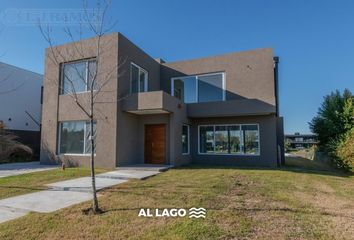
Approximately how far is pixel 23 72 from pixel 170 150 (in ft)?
49.6

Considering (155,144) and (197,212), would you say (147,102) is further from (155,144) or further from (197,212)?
(197,212)

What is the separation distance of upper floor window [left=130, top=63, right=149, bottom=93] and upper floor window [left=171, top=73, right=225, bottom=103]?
242 cm

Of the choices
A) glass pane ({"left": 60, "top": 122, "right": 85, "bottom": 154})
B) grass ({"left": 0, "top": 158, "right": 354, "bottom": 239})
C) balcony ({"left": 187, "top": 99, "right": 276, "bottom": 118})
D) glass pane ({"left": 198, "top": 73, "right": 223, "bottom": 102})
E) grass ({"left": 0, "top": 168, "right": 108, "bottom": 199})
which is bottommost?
grass ({"left": 0, "top": 158, "right": 354, "bottom": 239})

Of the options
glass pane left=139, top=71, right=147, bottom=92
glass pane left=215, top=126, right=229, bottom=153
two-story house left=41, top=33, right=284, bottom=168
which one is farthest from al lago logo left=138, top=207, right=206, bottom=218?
glass pane left=215, top=126, right=229, bottom=153

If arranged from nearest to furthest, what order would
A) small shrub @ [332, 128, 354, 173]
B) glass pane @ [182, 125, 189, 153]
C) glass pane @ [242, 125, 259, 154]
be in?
small shrub @ [332, 128, 354, 173] < glass pane @ [242, 125, 259, 154] < glass pane @ [182, 125, 189, 153]

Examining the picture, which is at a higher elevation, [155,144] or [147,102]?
[147,102]

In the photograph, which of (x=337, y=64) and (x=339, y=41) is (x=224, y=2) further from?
(x=337, y=64)

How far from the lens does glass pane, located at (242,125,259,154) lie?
1541cm

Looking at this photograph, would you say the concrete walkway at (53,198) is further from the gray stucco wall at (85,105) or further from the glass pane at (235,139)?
the glass pane at (235,139)

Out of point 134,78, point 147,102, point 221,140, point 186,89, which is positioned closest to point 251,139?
point 221,140

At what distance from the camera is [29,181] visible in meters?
9.48

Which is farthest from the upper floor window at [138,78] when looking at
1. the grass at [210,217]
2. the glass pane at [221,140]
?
the grass at [210,217]

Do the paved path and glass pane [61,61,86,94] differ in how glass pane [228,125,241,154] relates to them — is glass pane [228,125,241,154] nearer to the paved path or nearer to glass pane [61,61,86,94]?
glass pane [61,61,86,94]

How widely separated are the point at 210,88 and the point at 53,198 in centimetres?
1191
